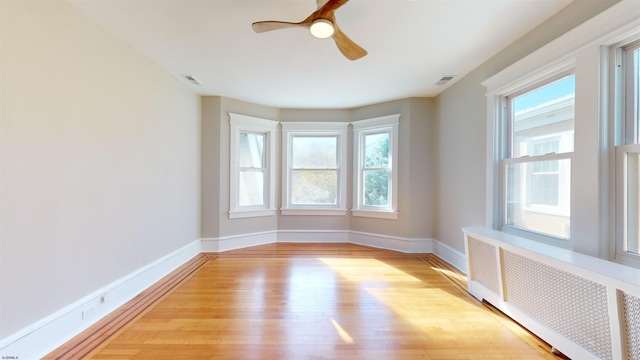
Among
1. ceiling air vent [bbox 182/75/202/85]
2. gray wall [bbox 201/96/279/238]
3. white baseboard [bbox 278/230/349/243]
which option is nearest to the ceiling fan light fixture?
ceiling air vent [bbox 182/75/202/85]

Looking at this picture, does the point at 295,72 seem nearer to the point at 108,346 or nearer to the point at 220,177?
the point at 220,177

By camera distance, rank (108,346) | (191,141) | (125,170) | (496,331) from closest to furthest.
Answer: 1. (108,346)
2. (496,331)
3. (125,170)
4. (191,141)

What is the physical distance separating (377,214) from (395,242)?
52cm

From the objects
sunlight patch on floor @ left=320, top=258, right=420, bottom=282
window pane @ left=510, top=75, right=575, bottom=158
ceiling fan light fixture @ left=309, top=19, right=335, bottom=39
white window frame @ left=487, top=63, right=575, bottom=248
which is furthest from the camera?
sunlight patch on floor @ left=320, top=258, right=420, bottom=282

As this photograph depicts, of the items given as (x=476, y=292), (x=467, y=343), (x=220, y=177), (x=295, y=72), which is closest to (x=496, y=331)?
(x=467, y=343)

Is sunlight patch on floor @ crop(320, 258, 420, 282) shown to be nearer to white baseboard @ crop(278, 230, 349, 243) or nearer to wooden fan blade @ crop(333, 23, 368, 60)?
white baseboard @ crop(278, 230, 349, 243)

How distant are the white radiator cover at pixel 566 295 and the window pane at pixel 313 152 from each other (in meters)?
2.86

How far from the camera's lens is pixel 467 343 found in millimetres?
1844

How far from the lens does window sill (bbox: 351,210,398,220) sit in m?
4.19

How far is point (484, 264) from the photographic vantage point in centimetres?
236

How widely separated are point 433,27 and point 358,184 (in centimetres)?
277

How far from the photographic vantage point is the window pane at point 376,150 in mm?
4371

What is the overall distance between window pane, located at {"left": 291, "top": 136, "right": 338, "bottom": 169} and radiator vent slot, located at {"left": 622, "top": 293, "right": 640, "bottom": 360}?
3.79 m

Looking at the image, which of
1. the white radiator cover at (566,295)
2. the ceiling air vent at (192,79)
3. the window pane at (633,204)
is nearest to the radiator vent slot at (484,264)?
the white radiator cover at (566,295)
